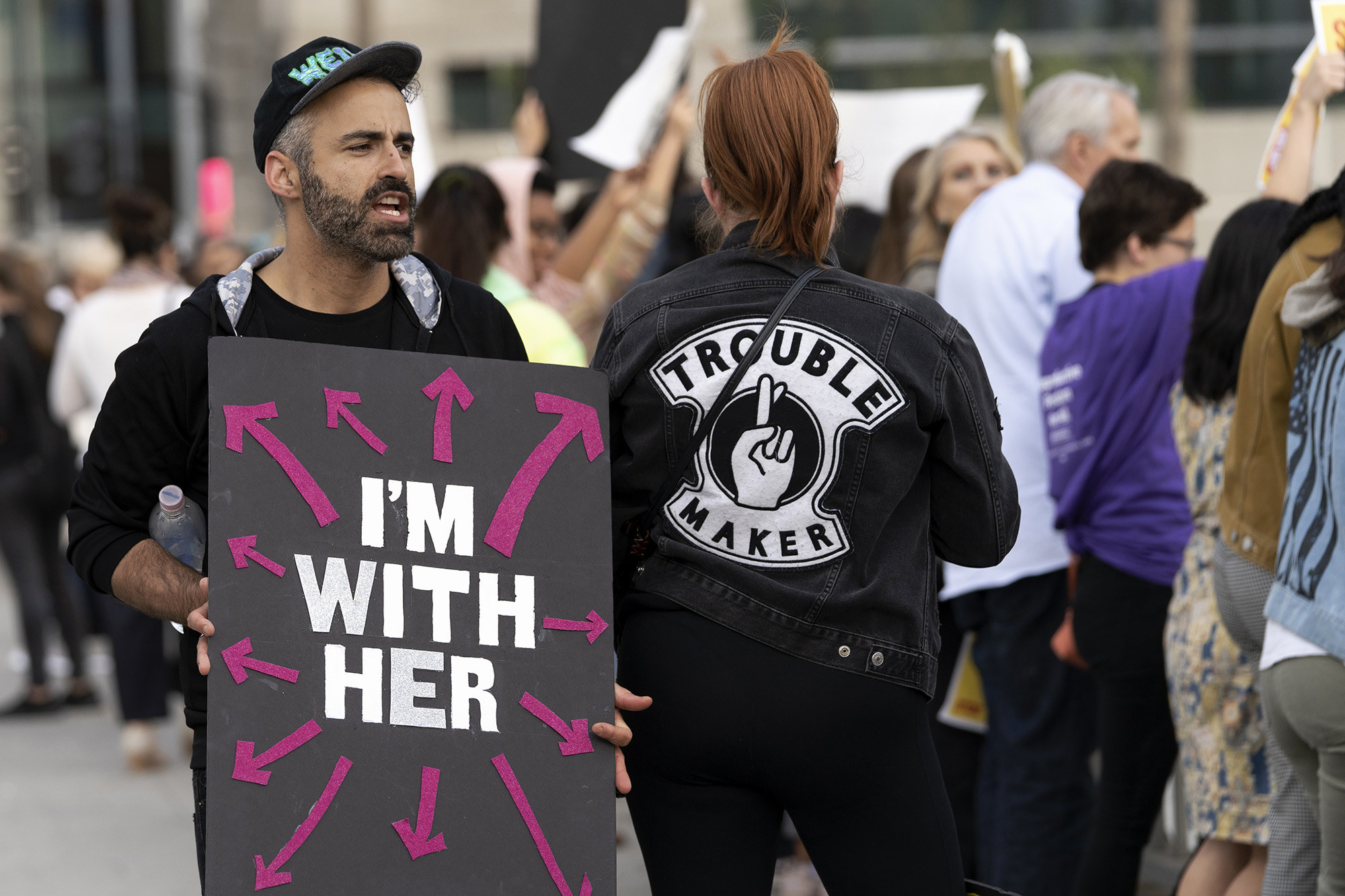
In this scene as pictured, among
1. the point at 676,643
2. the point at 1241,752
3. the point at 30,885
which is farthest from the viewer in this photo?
the point at 30,885

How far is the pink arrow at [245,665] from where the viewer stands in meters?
2.39

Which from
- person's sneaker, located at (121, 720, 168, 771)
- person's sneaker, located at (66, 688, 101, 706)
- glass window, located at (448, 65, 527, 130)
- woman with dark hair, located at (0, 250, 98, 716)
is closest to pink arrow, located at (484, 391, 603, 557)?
person's sneaker, located at (121, 720, 168, 771)

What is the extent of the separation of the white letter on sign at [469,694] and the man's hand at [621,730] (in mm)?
163

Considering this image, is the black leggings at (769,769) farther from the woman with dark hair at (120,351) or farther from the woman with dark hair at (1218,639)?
the woman with dark hair at (120,351)

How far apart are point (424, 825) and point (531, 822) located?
16 cm

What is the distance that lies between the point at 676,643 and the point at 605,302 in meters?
2.79

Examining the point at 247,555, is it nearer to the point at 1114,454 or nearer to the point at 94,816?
the point at 1114,454

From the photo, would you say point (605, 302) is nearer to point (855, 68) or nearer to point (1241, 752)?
point (1241, 752)

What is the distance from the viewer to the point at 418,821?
95.3 inches

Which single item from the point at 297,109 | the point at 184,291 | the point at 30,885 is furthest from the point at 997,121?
the point at 297,109

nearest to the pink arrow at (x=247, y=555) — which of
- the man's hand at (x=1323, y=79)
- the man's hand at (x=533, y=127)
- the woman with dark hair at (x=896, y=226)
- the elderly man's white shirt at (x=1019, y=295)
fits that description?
the elderly man's white shirt at (x=1019, y=295)

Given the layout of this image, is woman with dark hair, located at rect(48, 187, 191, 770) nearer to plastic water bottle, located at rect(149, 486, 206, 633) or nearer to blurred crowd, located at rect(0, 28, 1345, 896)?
blurred crowd, located at rect(0, 28, 1345, 896)

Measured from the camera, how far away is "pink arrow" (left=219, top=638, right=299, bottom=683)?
94.0 inches

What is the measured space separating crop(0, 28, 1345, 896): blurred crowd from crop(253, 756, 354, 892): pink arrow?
45.0 inches
